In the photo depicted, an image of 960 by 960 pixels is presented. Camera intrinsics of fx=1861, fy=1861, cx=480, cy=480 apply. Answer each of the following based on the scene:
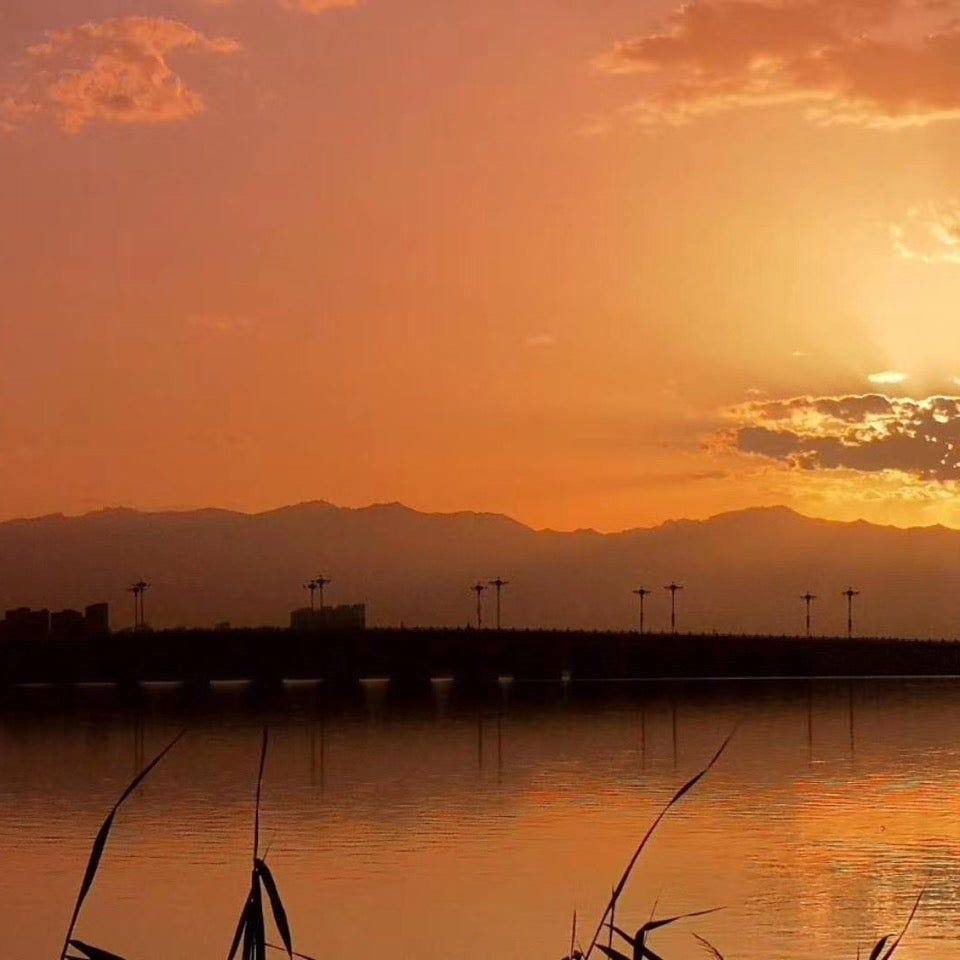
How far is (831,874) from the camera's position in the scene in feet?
194

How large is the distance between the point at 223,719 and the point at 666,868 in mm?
127969

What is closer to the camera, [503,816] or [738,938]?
[738,938]

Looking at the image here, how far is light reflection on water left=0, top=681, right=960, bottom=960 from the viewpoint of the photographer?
48.9m

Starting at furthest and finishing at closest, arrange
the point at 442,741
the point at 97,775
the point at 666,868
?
the point at 442,741 < the point at 97,775 < the point at 666,868

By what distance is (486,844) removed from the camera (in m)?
68.7

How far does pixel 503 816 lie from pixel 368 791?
14826 mm

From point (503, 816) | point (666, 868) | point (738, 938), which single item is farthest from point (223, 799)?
point (738, 938)

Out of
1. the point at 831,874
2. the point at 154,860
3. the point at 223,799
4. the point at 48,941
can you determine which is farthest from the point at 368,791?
the point at 48,941

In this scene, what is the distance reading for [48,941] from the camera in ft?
159

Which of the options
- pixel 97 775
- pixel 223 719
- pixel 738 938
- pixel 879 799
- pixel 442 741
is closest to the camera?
pixel 738 938

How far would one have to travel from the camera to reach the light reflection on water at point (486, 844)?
4894 centimetres

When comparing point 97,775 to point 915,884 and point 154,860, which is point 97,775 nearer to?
point 154,860

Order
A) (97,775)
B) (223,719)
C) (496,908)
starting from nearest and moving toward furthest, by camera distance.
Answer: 1. (496,908)
2. (97,775)
3. (223,719)

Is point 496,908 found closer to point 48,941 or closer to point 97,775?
point 48,941
